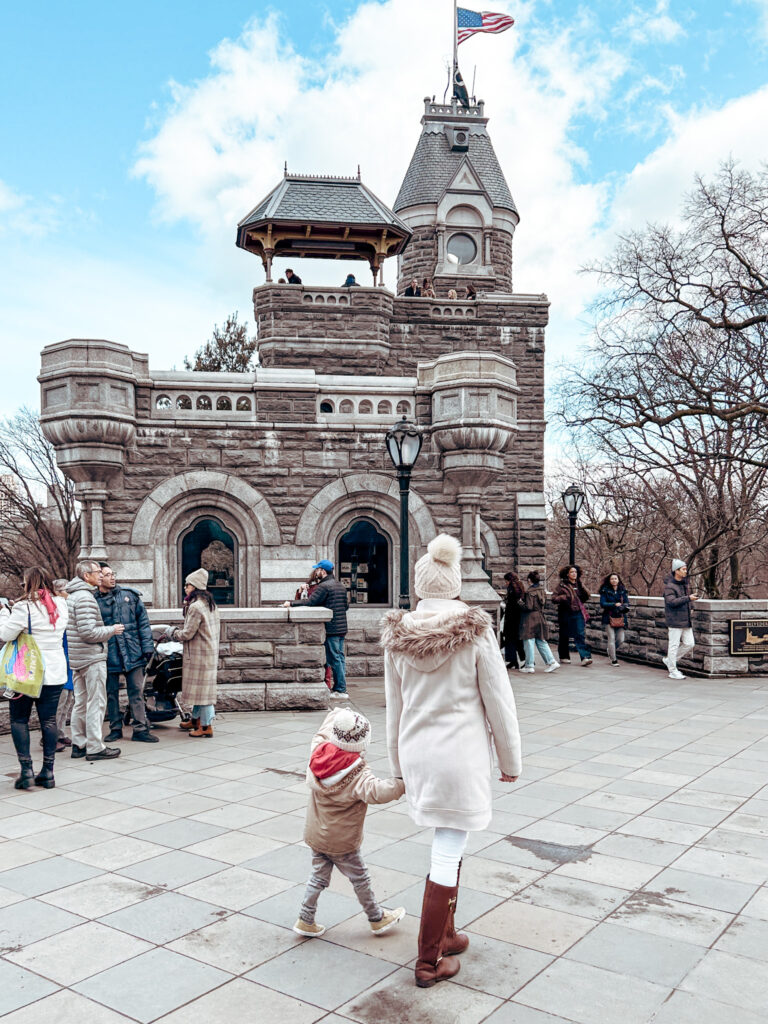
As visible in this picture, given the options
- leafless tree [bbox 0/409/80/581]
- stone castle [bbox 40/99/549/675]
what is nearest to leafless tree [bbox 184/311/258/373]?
leafless tree [bbox 0/409/80/581]

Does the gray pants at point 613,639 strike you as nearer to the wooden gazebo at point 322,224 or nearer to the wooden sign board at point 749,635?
the wooden sign board at point 749,635

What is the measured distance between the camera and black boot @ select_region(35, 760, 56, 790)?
7.02 m

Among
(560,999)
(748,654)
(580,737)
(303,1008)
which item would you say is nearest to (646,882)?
(560,999)

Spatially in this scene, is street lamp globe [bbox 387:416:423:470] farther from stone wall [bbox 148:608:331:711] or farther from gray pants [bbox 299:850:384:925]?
gray pants [bbox 299:850:384:925]

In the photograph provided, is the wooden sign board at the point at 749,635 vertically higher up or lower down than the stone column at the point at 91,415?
lower down

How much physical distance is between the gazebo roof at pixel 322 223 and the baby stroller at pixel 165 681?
509 inches

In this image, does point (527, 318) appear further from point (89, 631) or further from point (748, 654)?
point (89, 631)

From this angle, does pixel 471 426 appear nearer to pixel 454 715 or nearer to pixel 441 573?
pixel 441 573

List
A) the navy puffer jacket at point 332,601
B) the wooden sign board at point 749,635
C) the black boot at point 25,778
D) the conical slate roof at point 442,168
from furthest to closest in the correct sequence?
the conical slate roof at point 442,168 → the wooden sign board at point 749,635 → the navy puffer jacket at point 332,601 → the black boot at point 25,778

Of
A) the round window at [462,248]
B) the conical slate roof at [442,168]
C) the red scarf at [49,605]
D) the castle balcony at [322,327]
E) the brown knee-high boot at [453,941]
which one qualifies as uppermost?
the conical slate roof at [442,168]

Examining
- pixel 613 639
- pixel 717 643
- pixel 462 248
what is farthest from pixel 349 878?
pixel 462 248

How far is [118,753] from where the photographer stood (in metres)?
8.09

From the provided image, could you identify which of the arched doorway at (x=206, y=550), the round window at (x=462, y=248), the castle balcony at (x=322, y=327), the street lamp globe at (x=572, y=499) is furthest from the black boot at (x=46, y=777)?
the round window at (x=462, y=248)

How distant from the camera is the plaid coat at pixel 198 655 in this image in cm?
886
